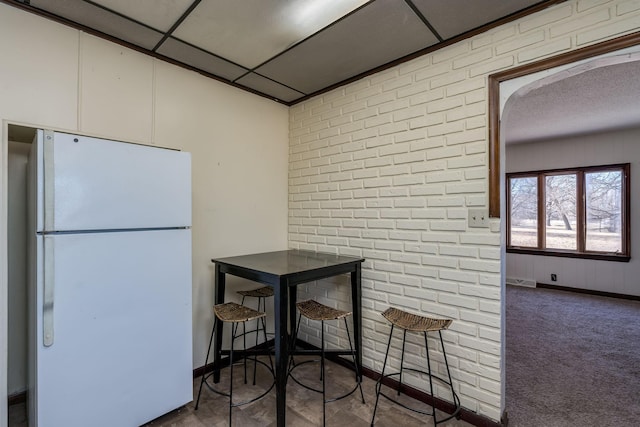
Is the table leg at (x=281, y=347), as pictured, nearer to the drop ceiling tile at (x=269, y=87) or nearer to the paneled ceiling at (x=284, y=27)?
the paneled ceiling at (x=284, y=27)

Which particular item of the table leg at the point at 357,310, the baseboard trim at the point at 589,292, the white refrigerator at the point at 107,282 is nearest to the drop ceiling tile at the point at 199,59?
the white refrigerator at the point at 107,282

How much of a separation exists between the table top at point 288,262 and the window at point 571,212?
15.7 ft

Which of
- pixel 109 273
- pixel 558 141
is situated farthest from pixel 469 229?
pixel 558 141

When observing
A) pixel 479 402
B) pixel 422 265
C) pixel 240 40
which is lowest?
pixel 479 402

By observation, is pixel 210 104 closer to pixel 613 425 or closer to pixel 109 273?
pixel 109 273

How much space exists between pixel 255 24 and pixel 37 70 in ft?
4.22

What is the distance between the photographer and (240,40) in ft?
6.62

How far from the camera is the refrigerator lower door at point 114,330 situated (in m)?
1.46

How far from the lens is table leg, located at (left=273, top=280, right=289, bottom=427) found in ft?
5.73

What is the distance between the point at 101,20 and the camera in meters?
1.80

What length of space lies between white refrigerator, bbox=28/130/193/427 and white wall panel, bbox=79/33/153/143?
464 millimetres

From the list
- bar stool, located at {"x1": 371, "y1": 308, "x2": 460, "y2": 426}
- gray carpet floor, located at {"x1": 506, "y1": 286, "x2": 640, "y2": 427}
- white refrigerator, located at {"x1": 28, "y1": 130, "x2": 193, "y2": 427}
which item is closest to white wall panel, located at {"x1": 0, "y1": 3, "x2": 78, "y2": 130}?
white refrigerator, located at {"x1": 28, "y1": 130, "x2": 193, "y2": 427}

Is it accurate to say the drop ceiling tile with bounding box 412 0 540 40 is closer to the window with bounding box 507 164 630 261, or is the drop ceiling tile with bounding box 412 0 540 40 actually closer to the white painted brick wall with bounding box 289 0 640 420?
the white painted brick wall with bounding box 289 0 640 420

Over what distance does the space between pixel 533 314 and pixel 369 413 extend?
10.4 feet
